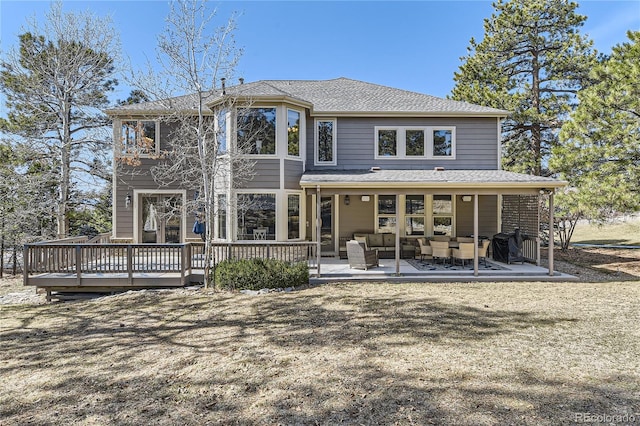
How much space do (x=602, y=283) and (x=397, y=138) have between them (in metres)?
7.43

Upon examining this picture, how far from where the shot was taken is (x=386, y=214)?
12.4 meters

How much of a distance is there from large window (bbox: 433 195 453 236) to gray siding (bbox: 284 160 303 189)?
17.2 feet

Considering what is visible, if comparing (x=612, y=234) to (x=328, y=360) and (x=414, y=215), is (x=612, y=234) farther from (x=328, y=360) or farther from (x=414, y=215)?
(x=328, y=360)

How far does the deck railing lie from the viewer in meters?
8.20

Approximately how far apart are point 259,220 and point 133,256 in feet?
12.1

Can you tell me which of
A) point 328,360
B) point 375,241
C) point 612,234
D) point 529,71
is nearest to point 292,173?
point 375,241

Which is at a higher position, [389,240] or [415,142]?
[415,142]

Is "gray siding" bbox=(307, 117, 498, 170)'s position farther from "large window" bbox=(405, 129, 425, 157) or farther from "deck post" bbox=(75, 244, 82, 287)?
"deck post" bbox=(75, 244, 82, 287)

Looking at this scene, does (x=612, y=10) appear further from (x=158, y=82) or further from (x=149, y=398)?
(x=149, y=398)

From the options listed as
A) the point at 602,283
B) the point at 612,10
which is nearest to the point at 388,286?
the point at 602,283

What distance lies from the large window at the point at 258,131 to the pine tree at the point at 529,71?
39.8 feet

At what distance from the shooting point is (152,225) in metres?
12.2

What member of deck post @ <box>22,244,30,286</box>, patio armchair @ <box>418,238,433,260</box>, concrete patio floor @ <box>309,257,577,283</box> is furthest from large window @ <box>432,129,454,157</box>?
deck post @ <box>22,244,30,286</box>

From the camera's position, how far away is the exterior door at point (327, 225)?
12.3m
